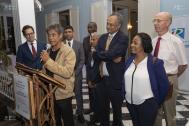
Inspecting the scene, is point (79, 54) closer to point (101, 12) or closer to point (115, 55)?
point (115, 55)

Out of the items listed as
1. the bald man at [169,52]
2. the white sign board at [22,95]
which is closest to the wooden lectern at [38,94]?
the white sign board at [22,95]

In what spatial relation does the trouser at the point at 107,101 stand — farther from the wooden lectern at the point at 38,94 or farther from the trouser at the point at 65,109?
the wooden lectern at the point at 38,94

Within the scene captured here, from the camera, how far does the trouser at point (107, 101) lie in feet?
9.47

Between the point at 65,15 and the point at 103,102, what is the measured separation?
625 cm

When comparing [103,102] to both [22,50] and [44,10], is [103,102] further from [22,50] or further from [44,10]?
[44,10]

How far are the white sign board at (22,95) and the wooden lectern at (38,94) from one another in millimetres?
51

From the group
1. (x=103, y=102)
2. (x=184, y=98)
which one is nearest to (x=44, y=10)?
(x=184, y=98)

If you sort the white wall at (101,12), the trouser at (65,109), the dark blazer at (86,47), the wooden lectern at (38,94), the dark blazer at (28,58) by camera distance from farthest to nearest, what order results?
the white wall at (101,12)
the dark blazer at (86,47)
the dark blazer at (28,58)
the trouser at (65,109)
the wooden lectern at (38,94)

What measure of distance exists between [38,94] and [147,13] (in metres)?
3.86

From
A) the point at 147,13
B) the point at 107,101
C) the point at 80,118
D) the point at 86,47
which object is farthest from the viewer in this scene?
the point at 147,13

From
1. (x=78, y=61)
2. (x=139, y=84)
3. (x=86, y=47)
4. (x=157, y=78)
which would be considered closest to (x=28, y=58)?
(x=78, y=61)

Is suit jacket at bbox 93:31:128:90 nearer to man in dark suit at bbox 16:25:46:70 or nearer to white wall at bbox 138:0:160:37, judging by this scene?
man in dark suit at bbox 16:25:46:70

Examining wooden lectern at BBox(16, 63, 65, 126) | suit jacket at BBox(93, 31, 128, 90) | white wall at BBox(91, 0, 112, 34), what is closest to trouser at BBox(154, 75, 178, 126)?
suit jacket at BBox(93, 31, 128, 90)

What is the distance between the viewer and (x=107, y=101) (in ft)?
10.3
